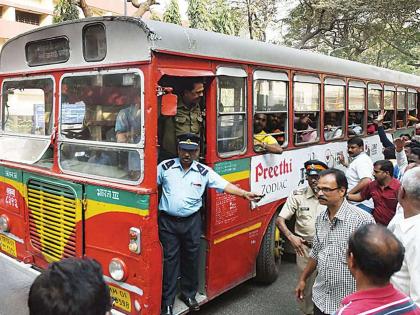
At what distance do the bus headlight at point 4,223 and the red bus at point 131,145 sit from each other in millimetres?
23

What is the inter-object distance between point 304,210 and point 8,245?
10.8ft

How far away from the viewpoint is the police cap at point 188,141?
3.83 m

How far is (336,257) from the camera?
2.87m

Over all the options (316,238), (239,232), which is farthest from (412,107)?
(316,238)

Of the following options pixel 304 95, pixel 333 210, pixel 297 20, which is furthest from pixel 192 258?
pixel 297 20

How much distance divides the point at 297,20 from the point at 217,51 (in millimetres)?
17709

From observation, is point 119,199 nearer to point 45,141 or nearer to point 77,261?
point 45,141

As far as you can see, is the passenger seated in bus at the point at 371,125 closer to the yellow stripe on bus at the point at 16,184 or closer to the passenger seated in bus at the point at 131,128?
the passenger seated in bus at the point at 131,128

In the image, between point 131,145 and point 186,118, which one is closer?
point 131,145

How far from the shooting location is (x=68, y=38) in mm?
4051

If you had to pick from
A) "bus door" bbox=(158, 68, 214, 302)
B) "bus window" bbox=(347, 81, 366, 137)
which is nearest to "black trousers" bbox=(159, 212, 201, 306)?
"bus door" bbox=(158, 68, 214, 302)

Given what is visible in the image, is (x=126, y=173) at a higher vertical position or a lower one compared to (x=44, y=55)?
lower

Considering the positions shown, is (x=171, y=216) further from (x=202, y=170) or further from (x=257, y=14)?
(x=257, y=14)

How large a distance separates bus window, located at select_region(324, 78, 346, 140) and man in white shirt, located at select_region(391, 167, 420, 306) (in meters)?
3.77
